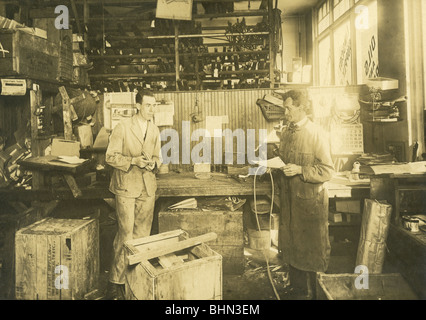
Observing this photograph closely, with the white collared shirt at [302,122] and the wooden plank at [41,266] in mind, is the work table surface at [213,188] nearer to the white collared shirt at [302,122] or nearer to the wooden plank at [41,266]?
the white collared shirt at [302,122]

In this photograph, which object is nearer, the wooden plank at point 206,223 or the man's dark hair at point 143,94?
the man's dark hair at point 143,94

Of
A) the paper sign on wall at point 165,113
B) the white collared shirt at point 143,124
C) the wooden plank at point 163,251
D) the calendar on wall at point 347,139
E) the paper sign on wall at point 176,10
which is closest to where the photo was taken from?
the wooden plank at point 163,251

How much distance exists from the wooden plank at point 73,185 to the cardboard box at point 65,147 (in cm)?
77

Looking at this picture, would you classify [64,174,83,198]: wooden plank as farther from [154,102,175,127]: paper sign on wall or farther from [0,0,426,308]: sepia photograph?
[154,102,175,127]: paper sign on wall

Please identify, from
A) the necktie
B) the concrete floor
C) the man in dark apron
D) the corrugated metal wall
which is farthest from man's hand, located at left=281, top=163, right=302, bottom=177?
the corrugated metal wall

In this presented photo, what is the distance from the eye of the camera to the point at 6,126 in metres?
A: 5.38

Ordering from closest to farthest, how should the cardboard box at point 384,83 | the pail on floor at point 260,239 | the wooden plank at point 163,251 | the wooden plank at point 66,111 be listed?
the wooden plank at point 163,251 < the cardboard box at point 384,83 < the wooden plank at point 66,111 < the pail on floor at point 260,239

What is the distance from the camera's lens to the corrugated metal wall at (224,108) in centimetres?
548

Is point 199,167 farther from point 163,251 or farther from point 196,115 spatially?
point 163,251

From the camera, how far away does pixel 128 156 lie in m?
3.81

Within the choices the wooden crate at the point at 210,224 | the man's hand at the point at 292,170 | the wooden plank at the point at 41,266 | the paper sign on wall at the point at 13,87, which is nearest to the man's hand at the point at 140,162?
the wooden crate at the point at 210,224

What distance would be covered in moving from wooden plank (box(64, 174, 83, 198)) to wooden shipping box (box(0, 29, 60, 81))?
1.51 m
